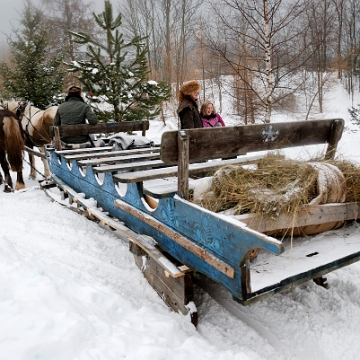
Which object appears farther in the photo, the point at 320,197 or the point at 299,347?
the point at 320,197

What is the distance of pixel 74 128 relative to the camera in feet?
19.6

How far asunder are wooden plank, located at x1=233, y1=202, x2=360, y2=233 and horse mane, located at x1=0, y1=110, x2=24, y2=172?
546 cm

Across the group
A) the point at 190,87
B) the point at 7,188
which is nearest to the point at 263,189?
the point at 190,87

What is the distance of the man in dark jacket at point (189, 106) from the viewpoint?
505 centimetres

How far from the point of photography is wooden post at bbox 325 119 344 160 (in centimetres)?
351

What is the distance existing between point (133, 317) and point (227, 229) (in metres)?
1.05

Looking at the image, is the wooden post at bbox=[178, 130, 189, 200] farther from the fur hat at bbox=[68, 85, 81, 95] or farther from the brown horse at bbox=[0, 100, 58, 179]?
the brown horse at bbox=[0, 100, 58, 179]

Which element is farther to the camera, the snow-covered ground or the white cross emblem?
the white cross emblem

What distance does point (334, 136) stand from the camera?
354 cm

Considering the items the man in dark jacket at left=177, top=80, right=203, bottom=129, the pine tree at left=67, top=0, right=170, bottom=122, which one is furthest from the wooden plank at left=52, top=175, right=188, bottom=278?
the pine tree at left=67, top=0, right=170, bottom=122

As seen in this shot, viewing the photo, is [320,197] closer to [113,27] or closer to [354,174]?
[354,174]

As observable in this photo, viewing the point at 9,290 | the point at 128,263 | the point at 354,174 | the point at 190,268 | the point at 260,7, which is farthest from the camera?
the point at 260,7

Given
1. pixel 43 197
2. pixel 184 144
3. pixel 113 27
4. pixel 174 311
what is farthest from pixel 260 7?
pixel 174 311

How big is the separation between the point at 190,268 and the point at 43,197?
14.1 ft
